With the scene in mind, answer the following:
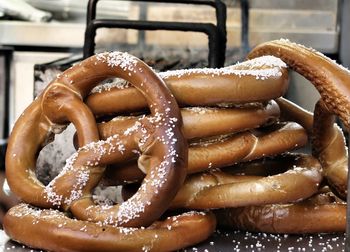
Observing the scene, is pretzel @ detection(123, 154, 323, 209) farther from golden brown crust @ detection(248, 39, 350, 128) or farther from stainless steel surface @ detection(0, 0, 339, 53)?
stainless steel surface @ detection(0, 0, 339, 53)

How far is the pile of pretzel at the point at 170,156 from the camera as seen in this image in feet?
2.90

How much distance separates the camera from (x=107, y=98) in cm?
95

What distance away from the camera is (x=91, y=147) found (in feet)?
3.03

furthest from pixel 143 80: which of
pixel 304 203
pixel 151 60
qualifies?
pixel 151 60

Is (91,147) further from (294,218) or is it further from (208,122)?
(294,218)

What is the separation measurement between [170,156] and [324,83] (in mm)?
265

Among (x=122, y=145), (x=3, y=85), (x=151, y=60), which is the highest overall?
(x=122, y=145)

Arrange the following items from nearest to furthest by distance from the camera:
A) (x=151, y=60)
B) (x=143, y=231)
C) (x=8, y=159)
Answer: (x=143, y=231), (x=8, y=159), (x=151, y=60)

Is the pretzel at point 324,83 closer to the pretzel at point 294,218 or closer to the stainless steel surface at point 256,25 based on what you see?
the pretzel at point 294,218

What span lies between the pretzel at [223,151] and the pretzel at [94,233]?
0.26ft

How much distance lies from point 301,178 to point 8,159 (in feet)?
1.42

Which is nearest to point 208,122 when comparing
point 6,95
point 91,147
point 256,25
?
point 91,147

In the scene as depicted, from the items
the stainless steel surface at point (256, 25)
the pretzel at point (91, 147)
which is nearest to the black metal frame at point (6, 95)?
the stainless steel surface at point (256, 25)

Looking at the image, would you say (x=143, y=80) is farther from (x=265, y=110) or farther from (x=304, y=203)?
(x=304, y=203)
